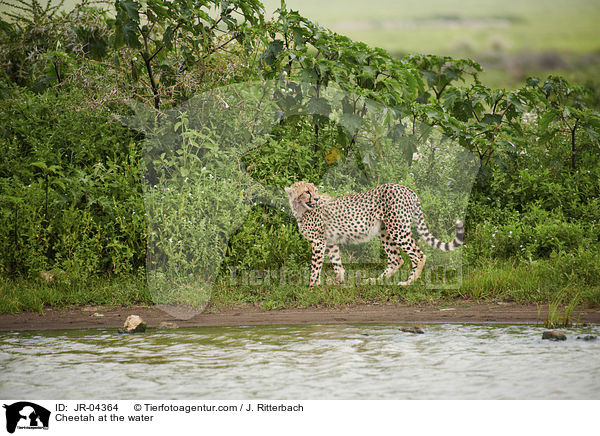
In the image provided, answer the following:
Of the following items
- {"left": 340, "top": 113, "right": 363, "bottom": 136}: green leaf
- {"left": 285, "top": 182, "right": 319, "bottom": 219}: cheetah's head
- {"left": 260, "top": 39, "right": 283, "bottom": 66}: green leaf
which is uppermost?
{"left": 260, "top": 39, "right": 283, "bottom": 66}: green leaf

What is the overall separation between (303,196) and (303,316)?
4.16 feet

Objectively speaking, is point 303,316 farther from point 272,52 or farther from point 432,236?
point 272,52

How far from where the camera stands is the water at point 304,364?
4590 millimetres

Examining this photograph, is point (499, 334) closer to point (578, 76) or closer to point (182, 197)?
point (182, 197)

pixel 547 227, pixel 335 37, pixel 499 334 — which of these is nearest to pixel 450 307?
pixel 499 334

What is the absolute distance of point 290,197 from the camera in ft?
22.9

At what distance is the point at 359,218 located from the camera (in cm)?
700

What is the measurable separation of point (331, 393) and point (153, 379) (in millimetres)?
1327

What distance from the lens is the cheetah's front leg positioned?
6.98 meters

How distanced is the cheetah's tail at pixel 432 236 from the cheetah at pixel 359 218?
0.01 metres

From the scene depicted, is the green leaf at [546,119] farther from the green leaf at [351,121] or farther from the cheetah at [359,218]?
the green leaf at [351,121]
